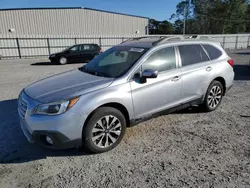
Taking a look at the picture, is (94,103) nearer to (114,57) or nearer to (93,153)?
(93,153)

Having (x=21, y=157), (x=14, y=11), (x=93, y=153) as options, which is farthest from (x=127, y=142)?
(x=14, y=11)

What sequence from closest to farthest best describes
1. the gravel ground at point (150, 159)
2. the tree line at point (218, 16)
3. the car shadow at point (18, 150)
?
the gravel ground at point (150, 159)
the car shadow at point (18, 150)
the tree line at point (218, 16)

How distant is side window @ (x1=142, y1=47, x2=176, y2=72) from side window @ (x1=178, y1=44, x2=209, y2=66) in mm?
272

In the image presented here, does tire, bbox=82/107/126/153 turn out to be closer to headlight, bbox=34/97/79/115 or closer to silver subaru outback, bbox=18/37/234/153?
silver subaru outback, bbox=18/37/234/153

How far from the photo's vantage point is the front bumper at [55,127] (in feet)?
8.84

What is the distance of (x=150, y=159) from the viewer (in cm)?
294

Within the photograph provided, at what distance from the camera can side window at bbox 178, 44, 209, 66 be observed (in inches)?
159

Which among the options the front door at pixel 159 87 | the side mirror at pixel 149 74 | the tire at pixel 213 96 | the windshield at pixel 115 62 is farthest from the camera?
the tire at pixel 213 96

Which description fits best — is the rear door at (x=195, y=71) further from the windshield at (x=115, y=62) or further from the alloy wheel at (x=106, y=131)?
the alloy wheel at (x=106, y=131)

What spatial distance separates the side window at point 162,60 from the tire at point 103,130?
983mm

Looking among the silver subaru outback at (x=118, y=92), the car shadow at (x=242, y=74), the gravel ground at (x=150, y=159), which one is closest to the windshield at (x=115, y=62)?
the silver subaru outback at (x=118, y=92)

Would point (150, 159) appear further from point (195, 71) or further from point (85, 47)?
point (85, 47)

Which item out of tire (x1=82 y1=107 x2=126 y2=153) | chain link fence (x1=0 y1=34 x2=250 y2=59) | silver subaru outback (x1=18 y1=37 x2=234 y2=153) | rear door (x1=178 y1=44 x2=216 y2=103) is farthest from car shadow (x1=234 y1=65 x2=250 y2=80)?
chain link fence (x1=0 y1=34 x2=250 y2=59)

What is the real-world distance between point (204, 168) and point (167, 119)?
5.49 feet
